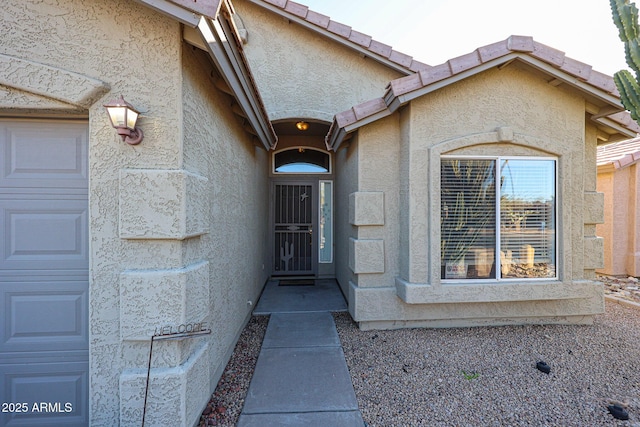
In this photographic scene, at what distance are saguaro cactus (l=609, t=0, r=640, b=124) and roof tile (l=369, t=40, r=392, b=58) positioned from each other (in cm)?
395

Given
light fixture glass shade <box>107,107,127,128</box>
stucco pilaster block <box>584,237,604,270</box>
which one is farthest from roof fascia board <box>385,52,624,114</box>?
light fixture glass shade <box>107,107,127,128</box>

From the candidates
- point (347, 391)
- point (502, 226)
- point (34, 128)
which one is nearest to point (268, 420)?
point (347, 391)

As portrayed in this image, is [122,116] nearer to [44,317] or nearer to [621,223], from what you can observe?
[44,317]

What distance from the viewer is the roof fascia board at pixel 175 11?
2248 millimetres

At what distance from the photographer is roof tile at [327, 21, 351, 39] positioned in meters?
6.70

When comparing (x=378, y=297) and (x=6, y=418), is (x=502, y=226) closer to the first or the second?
(x=378, y=297)

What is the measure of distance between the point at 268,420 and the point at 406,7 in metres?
11.1

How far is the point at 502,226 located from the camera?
461 cm

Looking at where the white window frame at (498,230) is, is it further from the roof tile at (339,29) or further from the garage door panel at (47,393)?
the garage door panel at (47,393)

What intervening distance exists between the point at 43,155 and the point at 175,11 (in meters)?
1.85

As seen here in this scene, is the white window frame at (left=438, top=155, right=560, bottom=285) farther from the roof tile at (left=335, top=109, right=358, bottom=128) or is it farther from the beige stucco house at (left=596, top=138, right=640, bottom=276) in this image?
the beige stucco house at (left=596, top=138, right=640, bottom=276)

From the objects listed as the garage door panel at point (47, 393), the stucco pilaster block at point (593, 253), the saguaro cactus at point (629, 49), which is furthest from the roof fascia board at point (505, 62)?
the garage door panel at point (47, 393)

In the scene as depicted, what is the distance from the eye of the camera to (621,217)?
8625mm

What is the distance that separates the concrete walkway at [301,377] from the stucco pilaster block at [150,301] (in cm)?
138
